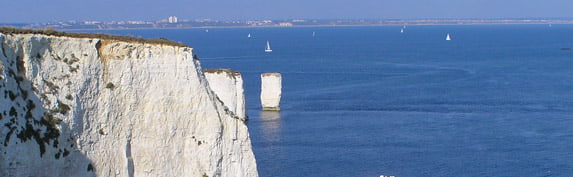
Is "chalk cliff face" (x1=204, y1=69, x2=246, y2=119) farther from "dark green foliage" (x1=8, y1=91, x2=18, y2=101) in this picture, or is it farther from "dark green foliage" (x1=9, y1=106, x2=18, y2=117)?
"dark green foliage" (x1=9, y1=106, x2=18, y2=117)

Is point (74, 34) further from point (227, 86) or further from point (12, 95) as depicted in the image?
point (227, 86)

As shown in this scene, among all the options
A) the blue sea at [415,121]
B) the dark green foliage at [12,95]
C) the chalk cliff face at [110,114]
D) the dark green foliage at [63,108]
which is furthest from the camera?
the blue sea at [415,121]

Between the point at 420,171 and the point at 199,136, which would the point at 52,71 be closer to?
the point at 199,136

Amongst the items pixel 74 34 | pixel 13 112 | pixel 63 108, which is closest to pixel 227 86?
pixel 74 34

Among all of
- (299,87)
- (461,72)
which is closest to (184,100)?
(299,87)

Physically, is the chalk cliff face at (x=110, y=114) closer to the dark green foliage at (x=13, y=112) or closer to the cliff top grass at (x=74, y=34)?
the dark green foliage at (x=13, y=112)

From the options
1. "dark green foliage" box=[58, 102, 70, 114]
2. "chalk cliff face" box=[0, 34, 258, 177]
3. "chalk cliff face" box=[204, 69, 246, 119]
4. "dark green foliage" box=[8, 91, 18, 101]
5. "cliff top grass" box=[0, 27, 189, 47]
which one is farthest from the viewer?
"chalk cliff face" box=[204, 69, 246, 119]

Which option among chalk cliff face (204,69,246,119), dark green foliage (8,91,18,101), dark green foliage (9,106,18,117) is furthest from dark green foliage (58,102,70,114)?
chalk cliff face (204,69,246,119)

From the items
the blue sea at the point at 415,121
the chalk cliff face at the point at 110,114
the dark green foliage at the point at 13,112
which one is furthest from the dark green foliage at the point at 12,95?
the blue sea at the point at 415,121

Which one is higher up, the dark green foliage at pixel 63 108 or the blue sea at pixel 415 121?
the dark green foliage at pixel 63 108
